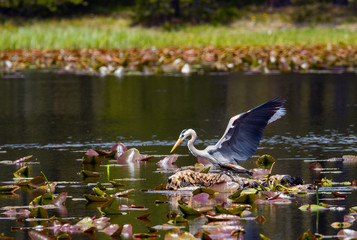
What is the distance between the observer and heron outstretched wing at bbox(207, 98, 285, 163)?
260 inches

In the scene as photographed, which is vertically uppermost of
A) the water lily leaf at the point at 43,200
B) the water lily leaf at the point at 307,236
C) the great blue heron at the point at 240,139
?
the great blue heron at the point at 240,139

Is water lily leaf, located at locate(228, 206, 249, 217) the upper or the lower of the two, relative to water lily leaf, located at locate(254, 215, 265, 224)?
upper

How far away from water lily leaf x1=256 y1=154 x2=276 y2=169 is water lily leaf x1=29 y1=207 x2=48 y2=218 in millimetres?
2696

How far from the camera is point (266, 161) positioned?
7.88 meters

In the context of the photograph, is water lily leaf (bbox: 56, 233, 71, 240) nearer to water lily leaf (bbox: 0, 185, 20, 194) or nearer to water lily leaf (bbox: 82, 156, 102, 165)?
water lily leaf (bbox: 0, 185, 20, 194)

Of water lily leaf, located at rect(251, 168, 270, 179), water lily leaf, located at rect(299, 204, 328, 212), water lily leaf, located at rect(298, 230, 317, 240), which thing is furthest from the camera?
water lily leaf, located at rect(251, 168, 270, 179)

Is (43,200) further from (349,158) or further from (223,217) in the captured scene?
(349,158)

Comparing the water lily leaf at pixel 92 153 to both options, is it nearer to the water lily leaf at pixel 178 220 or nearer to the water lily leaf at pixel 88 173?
the water lily leaf at pixel 88 173

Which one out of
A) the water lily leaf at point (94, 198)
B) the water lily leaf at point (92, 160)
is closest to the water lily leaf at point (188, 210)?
the water lily leaf at point (94, 198)

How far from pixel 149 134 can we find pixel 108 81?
29.6ft

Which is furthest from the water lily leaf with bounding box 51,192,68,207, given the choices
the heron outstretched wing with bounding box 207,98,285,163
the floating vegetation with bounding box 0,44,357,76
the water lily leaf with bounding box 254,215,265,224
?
the floating vegetation with bounding box 0,44,357,76

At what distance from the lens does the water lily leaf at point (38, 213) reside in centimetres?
568

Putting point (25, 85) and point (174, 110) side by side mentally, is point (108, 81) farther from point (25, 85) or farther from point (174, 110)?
point (174, 110)

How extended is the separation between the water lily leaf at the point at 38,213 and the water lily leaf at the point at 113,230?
538 mm
